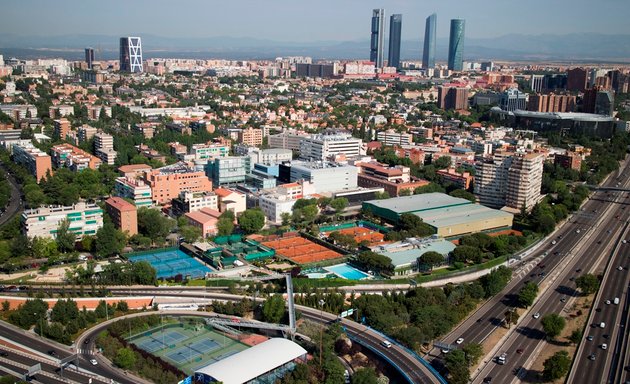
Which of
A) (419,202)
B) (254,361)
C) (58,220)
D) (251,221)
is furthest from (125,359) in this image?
(419,202)

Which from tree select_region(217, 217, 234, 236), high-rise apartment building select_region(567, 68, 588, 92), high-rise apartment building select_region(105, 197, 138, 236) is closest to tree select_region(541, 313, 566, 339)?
tree select_region(217, 217, 234, 236)

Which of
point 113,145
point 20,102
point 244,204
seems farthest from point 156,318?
point 20,102

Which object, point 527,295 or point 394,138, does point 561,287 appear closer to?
point 527,295

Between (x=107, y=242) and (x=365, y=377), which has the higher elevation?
(x=107, y=242)

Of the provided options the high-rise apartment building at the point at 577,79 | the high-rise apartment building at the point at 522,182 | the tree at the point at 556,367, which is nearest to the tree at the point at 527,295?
the tree at the point at 556,367

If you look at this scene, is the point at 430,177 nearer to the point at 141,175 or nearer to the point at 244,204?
the point at 244,204

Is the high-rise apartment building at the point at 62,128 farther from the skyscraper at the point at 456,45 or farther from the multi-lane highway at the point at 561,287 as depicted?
the skyscraper at the point at 456,45
